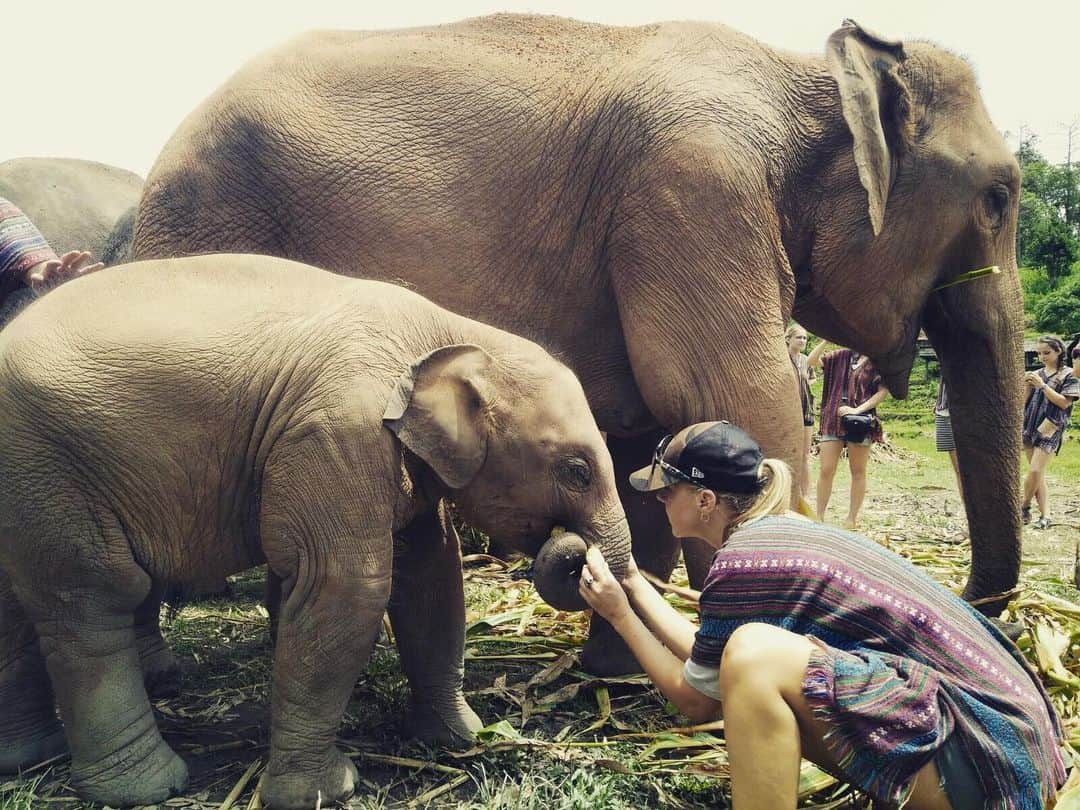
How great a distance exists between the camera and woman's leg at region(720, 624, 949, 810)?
103 inches

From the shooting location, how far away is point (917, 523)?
9234 millimetres

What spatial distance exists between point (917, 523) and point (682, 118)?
609 centimetres

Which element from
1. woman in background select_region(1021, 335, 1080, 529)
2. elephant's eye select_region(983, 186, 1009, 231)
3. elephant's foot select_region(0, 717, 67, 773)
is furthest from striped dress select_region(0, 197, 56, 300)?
woman in background select_region(1021, 335, 1080, 529)

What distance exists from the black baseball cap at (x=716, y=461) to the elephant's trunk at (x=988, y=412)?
244cm

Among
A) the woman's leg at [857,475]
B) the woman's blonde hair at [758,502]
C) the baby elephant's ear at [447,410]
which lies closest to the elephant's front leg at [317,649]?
the baby elephant's ear at [447,410]

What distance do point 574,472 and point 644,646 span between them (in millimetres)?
637

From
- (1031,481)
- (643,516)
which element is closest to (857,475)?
(1031,481)

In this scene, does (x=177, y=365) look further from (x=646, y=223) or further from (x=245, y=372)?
(x=646, y=223)

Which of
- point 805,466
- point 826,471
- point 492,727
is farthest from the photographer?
point 826,471

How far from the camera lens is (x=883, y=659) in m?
2.70

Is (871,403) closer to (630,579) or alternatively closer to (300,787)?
(630,579)

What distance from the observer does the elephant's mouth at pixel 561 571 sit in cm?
339

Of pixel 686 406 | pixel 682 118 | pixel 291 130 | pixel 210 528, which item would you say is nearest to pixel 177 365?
pixel 210 528

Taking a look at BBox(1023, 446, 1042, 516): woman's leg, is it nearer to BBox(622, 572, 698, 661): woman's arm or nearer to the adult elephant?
the adult elephant
